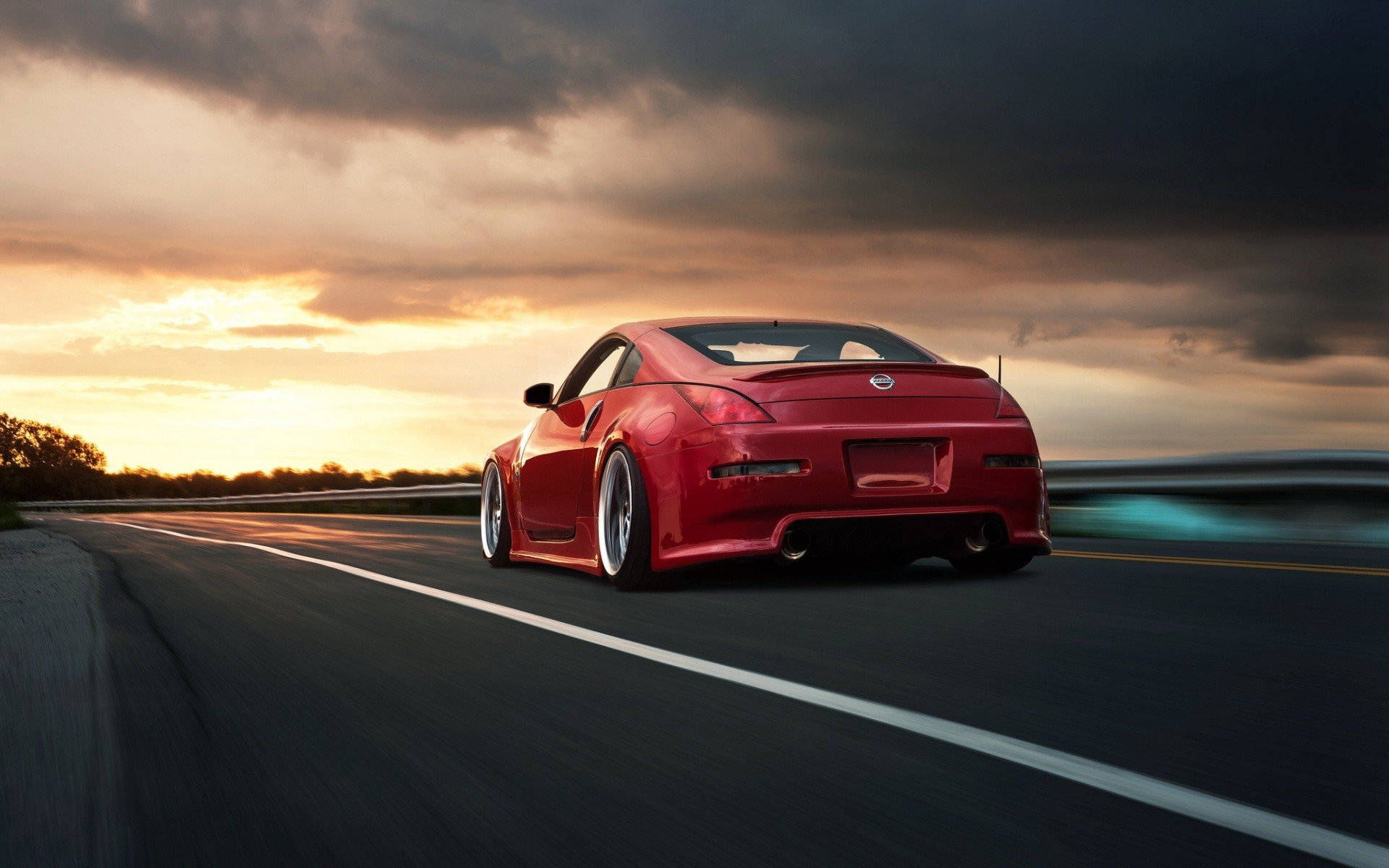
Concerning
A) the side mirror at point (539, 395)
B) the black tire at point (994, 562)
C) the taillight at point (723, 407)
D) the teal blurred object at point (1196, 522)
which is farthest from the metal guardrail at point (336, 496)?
the taillight at point (723, 407)

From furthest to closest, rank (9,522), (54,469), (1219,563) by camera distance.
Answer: (54,469)
(9,522)
(1219,563)

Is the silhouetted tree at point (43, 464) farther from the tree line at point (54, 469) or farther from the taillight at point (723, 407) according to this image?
the taillight at point (723, 407)

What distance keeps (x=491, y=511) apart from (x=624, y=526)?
2591mm

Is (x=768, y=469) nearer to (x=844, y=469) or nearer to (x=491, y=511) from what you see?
(x=844, y=469)

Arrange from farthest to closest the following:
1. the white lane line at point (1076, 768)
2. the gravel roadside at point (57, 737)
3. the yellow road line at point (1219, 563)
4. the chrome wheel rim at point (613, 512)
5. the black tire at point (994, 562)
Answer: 1. the black tire at point (994, 562)
2. the chrome wheel rim at point (613, 512)
3. the yellow road line at point (1219, 563)
4. the gravel roadside at point (57, 737)
5. the white lane line at point (1076, 768)

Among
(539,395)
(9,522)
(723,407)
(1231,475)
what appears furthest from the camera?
(9,522)

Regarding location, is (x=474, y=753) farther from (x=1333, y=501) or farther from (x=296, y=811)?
(x=1333, y=501)

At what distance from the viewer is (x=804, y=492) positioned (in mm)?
6656

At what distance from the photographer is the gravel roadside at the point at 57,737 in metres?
2.93

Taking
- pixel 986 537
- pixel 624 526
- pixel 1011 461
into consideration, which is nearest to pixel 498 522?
pixel 624 526

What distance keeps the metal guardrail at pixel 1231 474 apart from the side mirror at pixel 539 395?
5300mm

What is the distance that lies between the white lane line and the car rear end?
136 cm

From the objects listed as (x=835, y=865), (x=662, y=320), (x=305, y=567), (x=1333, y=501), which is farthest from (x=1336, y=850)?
(x=1333, y=501)

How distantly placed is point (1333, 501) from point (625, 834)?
9045 millimetres
